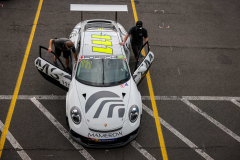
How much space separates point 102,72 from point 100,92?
0.53 meters

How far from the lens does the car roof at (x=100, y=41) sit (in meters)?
5.23

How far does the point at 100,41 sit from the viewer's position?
5.52 m

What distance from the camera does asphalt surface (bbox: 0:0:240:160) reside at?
470cm

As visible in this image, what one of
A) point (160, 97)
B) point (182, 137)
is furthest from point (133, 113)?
point (160, 97)

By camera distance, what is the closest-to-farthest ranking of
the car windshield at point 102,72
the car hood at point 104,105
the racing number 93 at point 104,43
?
the car hood at point 104,105 → the car windshield at point 102,72 → the racing number 93 at point 104,43

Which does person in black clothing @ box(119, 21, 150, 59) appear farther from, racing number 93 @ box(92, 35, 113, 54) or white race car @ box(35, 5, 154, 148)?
white race car @ box(35, 5, 154, 148)

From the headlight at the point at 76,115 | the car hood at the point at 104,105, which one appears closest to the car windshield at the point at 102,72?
the car hood at the point at 104,105

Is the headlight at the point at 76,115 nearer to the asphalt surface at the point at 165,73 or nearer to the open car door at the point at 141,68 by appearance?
the asphalt surface at the point at 165,73

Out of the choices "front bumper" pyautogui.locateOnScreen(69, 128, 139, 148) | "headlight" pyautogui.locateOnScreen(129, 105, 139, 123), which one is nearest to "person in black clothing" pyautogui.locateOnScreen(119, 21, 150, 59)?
"headlight" pyautogui.locateOnScreen(129, 105, 139, 123)

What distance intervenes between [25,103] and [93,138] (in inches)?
95.9

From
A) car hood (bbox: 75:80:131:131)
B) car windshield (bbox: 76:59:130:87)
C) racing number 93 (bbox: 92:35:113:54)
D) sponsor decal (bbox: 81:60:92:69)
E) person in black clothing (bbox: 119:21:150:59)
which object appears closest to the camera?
car hood (bbox: 75:80:131:131)

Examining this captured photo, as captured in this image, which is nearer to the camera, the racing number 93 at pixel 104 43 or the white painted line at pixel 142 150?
the white painted line at pixel 142 150

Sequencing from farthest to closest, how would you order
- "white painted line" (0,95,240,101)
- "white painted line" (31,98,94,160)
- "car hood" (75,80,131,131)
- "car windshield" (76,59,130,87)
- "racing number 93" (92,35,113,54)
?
"white painted line" (0,95,240,101)
"racing number 93" (92,35,113,54)
"car windshield" (76,59,130,87)
"white painted line" (31,98,94,160)
"car hood" (75,80,131,131)

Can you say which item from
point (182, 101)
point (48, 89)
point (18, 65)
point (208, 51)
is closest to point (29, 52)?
point (18, 65)
